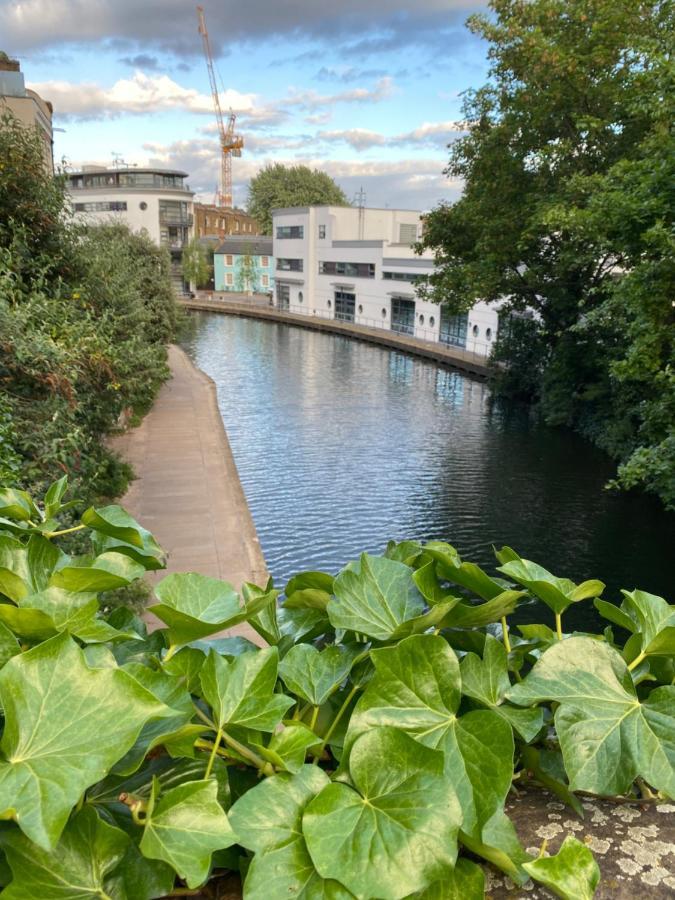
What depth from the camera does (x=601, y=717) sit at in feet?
2.99

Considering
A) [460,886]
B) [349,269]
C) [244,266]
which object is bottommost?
[460,886]

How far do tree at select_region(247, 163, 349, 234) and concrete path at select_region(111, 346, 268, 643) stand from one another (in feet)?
180

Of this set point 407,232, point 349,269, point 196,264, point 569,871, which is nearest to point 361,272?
point 349,269

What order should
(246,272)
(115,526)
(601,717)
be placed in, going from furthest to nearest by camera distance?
1. (246,272)
2. (115,526)
3. (601,717)

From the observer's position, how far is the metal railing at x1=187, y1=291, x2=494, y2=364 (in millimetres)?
30641

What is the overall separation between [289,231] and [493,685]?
170 feet

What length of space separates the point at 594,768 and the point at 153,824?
21.8 inches

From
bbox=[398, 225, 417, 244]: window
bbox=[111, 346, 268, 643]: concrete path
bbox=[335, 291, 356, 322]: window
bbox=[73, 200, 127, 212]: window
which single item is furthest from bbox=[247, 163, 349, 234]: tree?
bbox=[111, 346, 268, 643]: concrete path

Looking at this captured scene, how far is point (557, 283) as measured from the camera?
18781mm

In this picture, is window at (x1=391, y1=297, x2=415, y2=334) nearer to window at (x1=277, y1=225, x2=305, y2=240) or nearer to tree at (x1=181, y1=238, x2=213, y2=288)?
window at (x1=277, y1=225, x2=305, y2=240)

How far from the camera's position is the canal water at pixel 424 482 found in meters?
11.7

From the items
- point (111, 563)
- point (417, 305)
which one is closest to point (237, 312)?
point (417, 305)

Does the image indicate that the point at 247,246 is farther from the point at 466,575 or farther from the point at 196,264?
the point at 466,575

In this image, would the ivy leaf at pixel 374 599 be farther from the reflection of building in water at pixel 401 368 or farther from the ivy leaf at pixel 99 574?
the reflection of building in water at pixel 401 368
